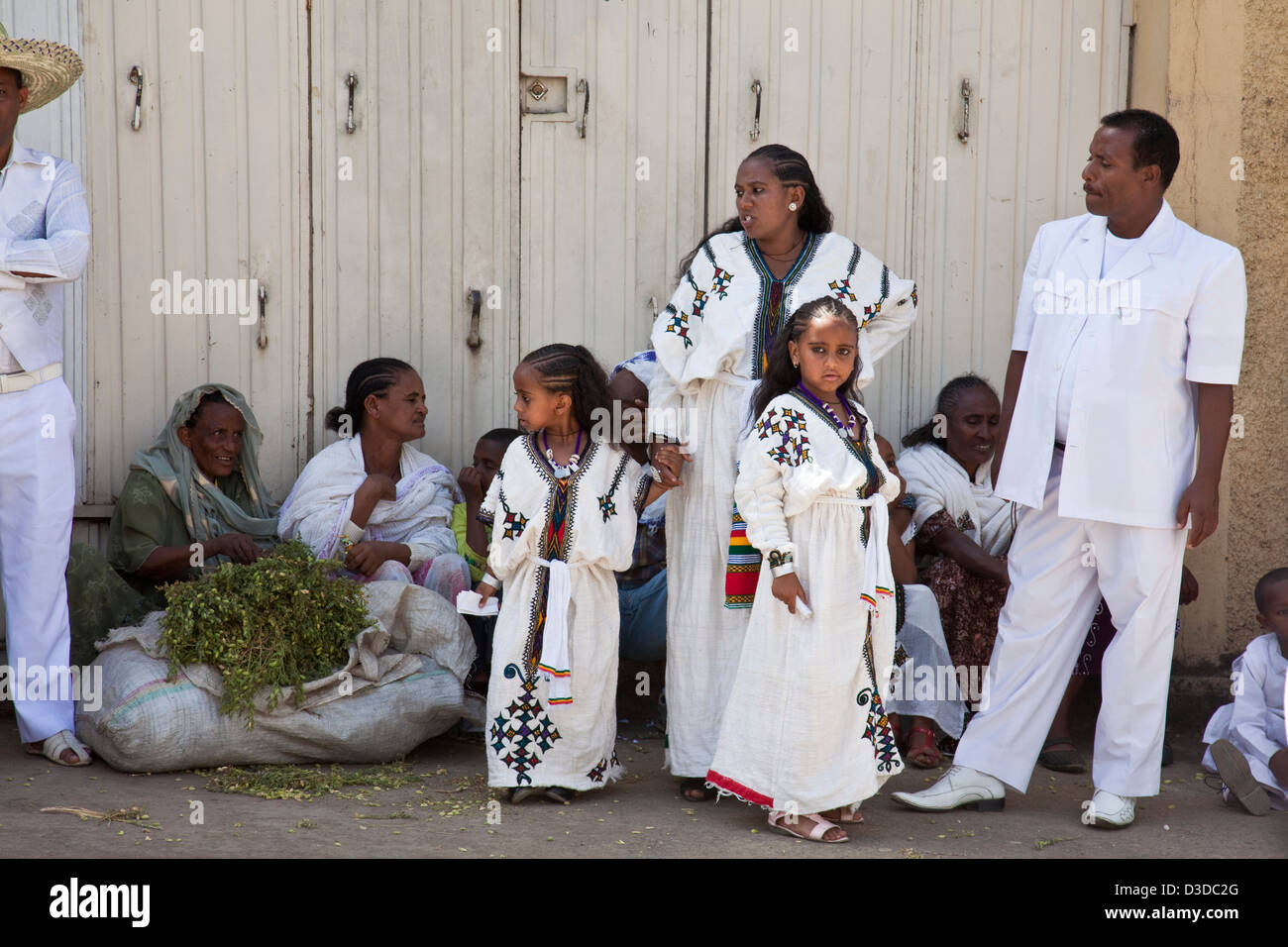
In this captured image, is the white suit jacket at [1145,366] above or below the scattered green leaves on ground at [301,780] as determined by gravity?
above

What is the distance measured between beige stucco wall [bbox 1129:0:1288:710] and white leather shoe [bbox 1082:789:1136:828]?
164 centimetres

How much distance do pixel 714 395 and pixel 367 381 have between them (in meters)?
1.79

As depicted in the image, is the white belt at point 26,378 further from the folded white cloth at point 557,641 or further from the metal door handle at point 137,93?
the folded white cloth at point 557,641

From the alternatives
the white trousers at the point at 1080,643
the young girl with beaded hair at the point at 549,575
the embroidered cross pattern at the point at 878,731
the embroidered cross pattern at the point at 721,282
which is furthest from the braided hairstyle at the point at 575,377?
the white trousers at the point at 1080,643

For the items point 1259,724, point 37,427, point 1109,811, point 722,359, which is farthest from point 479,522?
→ point 1259,724

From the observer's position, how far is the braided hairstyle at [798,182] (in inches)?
188

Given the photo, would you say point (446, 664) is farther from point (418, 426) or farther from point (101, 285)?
point (101, 285)

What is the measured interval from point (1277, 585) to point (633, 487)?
8.02 feet

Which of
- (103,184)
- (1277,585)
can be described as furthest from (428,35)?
(1277,585)

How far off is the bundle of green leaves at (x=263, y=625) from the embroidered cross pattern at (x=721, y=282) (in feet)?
5.63

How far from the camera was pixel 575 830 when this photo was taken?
4527mm

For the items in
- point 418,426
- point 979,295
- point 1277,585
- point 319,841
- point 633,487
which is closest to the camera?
point 319,841

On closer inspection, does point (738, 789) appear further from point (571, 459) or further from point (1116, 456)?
point (1116, 456)

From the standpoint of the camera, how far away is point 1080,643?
4930 millimetres
